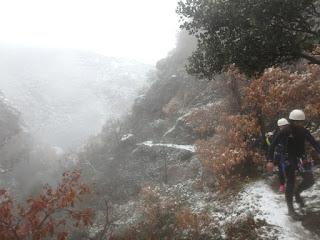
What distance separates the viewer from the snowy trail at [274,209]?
30.8 feet

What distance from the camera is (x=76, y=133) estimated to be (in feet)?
210

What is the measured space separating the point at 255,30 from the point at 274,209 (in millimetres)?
4360

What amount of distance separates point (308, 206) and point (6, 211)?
6.59 meters

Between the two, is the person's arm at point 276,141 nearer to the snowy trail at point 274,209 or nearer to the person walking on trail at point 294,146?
the person walking on trail at point 294,146

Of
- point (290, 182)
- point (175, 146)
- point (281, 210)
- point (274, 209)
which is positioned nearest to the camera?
point (290, 182)

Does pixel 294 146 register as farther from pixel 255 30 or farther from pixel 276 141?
pixel 255 30

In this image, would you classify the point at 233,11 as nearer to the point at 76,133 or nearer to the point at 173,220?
the point at 173,220

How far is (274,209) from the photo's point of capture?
1111 centimetres

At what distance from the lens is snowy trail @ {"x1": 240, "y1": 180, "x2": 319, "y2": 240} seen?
9.40 m

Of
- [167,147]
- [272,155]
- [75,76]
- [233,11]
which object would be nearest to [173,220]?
[272,155]

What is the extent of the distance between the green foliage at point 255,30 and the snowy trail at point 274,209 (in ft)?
11.1

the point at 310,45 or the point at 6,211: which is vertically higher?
the point at 310,45

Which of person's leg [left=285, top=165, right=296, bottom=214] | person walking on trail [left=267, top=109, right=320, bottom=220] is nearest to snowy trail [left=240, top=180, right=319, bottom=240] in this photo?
person's leg [left=285, top=165, right=296, bottom=214]

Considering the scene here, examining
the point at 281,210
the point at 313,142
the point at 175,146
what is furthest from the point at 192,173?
the point at 313,142
